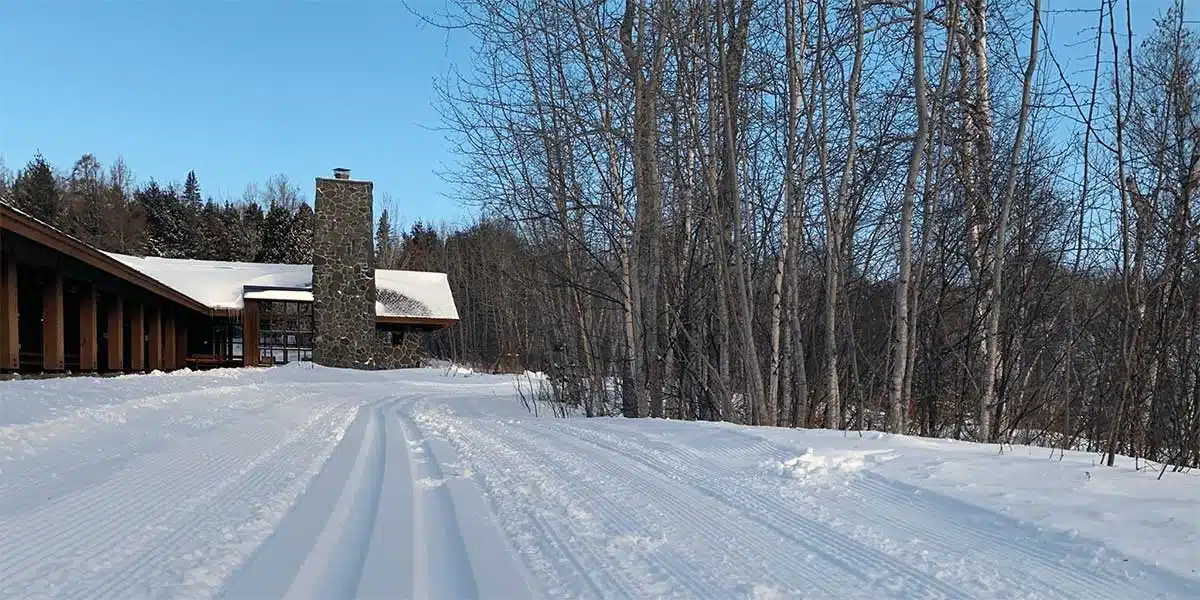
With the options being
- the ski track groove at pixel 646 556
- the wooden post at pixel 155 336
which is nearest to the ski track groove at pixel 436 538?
the ski track groove at pixel 646 556

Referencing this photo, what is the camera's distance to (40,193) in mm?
43812

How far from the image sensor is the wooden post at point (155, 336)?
68.5 feet

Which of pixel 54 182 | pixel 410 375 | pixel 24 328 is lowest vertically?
pixel 410 375

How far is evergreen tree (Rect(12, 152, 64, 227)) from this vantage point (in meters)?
43.0

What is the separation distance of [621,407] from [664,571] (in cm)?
911

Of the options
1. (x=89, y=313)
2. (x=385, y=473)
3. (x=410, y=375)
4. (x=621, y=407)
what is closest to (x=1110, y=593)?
(x=385, y=473)

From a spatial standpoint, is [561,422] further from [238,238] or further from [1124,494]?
[238,238]

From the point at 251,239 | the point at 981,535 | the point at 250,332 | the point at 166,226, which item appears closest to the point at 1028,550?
the point at 981,535

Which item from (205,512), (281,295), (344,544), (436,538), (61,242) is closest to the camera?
(344,544)

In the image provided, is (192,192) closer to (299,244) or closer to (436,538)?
(299,244)

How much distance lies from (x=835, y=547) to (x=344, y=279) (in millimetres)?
24231

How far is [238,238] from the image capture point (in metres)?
46.9

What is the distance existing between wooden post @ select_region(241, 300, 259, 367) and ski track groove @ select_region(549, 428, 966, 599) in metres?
23.8

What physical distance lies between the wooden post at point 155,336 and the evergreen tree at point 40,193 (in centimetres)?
2650
